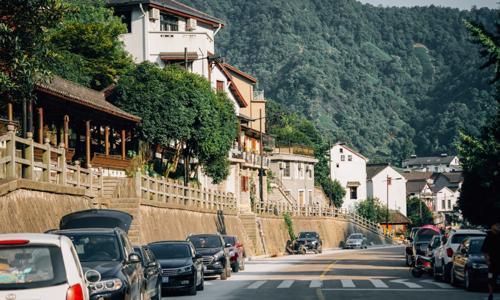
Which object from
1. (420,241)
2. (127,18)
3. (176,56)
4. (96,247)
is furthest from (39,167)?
(127,18)

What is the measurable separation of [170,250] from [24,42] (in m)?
8.15

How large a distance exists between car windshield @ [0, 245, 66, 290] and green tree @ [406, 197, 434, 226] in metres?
138

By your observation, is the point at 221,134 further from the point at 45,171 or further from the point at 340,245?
the point at 340,245

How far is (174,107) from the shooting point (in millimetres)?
57875

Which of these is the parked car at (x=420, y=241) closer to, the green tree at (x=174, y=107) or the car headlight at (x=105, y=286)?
the green tree at (x=174, y=107)

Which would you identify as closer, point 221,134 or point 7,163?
point 7,163

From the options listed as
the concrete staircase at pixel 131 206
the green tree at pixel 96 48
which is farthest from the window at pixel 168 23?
the concrete staircase at pixel 131 206

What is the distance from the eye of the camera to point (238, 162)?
7981 cm

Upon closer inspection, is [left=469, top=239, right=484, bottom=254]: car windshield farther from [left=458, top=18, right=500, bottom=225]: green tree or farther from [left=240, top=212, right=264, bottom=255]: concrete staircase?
[left=240, top=212, right=264, bottom=255]: concrete staircase

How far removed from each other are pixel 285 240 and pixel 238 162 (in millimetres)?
8177

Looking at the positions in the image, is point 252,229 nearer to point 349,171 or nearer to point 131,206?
point 131,206

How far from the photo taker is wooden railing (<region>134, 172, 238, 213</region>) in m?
43.3

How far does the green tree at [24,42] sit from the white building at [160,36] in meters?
46.0

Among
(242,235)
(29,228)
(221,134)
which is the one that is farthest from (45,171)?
(242,235)
